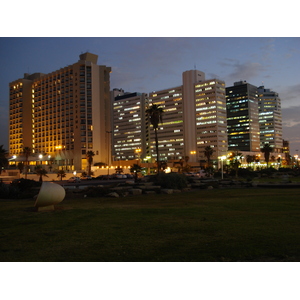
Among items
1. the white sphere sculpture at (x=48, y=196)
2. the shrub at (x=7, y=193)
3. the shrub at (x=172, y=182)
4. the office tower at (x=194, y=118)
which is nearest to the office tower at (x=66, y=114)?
the office tower at (x=194, y=118)

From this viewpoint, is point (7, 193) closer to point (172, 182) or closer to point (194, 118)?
point (172, 182)

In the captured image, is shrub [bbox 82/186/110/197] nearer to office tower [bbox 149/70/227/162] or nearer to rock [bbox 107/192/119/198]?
rock [bbox 107/192/119/198]

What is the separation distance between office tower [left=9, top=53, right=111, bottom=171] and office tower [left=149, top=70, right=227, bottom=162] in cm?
4776

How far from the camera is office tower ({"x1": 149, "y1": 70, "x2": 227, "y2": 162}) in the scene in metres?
172

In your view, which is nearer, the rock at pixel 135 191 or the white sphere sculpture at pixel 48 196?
the white sphere sculpture at pixel 48 196

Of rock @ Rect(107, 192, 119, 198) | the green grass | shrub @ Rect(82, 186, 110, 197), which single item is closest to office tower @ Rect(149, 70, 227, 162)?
shrub @ Rect(82, 186, 110, 197)

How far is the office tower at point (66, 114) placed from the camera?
431 ft

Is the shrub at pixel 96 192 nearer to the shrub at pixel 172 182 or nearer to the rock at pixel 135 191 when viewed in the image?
the rock at pixel 135 191

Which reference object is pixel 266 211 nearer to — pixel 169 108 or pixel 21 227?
pixel 21 227

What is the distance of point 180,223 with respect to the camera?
40.4 ft

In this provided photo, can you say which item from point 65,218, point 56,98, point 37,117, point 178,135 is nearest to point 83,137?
point 56,98

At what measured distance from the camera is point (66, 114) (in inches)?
5374

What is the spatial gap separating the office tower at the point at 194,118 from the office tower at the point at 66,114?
47761 millimetres

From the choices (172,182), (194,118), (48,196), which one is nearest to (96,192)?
(172,182)
